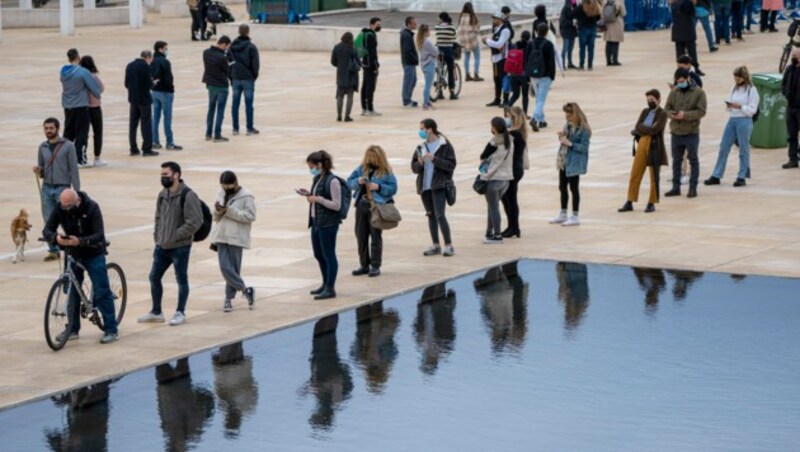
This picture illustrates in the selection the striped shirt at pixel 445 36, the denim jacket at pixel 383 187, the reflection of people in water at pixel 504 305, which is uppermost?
the striped shirt at pixel 445 36

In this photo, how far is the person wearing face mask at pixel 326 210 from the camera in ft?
53.6

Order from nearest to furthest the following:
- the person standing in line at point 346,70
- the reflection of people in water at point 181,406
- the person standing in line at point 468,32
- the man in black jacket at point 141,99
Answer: the reflection of people in water at point 181,406
the man in black jacket at point 141,99
the person standing in line at point 346,70
the person standing in line at point 468,32

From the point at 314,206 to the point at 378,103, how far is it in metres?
16.6

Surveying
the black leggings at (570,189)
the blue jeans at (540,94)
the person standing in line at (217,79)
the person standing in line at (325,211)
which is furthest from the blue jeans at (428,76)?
the person standing in line at (325,211)

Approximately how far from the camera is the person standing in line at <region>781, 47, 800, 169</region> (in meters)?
23.1

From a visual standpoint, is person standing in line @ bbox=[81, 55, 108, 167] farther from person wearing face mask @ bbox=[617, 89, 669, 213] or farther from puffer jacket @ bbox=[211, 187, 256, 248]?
puffer jacket @ bbox=[211, 187, 256, 248]

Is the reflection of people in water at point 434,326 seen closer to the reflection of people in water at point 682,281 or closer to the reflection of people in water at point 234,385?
the reflection of people in water at point 234,385

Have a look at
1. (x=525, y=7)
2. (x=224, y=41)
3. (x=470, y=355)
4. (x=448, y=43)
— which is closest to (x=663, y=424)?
(x=470, y=355)

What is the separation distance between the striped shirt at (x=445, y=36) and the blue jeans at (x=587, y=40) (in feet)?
15.5

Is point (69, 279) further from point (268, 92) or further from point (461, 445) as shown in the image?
point (268, 92)

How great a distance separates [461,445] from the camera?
463 inches

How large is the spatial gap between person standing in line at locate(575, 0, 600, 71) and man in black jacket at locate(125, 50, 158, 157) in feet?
39.6

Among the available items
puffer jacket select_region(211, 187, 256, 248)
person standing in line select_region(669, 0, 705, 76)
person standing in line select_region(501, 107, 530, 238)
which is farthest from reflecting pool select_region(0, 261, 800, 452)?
person standing in line select_region(669, 0, 705, 76)

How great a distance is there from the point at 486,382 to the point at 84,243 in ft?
12.4
